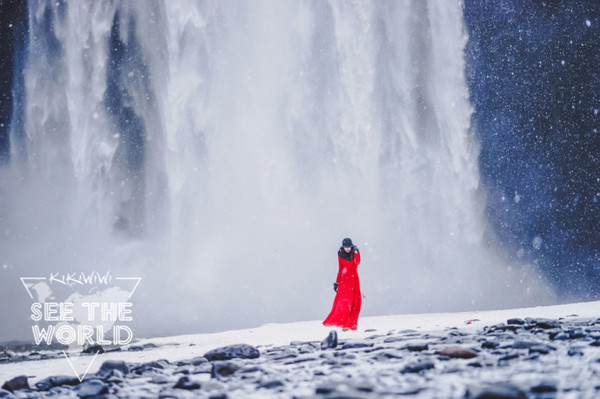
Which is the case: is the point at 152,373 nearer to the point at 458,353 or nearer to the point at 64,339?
the point at 64,339

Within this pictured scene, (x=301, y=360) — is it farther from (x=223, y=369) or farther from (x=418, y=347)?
(x=418, y=347)

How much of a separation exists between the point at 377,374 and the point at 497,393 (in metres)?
1.64

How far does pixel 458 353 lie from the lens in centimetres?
503

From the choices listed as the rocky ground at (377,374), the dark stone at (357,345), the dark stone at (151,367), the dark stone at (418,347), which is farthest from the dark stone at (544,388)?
the dark stone at (151,367)

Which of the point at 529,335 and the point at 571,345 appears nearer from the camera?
the point at 571,345

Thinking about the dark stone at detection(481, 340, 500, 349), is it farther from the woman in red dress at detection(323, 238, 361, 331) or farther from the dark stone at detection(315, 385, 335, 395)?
the woman in red dress at detection(323, 238, 361, 331)

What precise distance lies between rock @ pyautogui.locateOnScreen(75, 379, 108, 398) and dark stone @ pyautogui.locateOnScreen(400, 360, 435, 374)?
3.07 metres

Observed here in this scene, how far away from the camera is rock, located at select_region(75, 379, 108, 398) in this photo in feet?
14.5

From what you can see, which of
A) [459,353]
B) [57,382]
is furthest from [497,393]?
[57,382]

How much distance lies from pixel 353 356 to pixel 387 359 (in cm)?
56

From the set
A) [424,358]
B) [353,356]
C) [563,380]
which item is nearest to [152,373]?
[353,356]

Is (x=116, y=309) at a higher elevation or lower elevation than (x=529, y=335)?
higher

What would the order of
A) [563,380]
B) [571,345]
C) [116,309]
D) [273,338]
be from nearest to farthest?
[563,380], [571,345], [116,309], [273,338]

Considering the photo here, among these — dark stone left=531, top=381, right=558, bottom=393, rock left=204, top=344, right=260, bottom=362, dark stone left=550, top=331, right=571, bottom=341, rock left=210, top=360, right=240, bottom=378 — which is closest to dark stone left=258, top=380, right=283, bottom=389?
rock left=210, top=360, right=240, bottom=378
